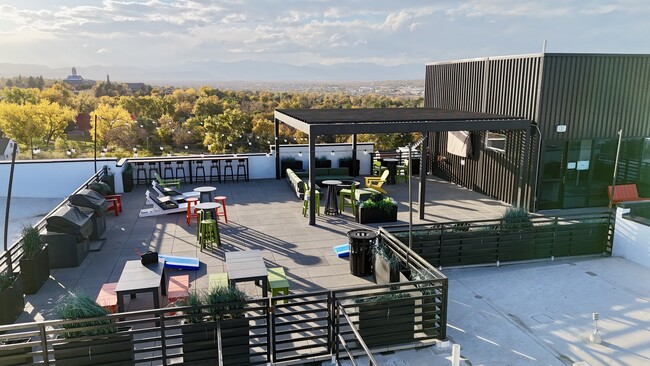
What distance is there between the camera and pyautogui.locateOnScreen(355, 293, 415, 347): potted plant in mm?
5516

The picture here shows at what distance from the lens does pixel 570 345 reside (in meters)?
5.77

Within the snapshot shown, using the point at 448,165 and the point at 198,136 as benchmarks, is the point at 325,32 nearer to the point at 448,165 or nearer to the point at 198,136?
the point at 198,136

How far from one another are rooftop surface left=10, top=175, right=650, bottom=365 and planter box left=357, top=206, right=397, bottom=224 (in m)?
0.27

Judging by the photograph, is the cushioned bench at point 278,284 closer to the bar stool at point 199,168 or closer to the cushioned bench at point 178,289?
the cushioned bench at point 178,289

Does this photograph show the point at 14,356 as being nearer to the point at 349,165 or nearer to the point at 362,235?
the point at 362,235

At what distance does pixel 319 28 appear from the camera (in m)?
130

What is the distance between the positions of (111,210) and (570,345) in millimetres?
10895

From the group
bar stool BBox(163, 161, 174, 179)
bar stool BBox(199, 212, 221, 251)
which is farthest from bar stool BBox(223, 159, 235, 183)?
bar stool BBox(199, 212, 221, 251)

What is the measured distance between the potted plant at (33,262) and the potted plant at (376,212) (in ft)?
21.8

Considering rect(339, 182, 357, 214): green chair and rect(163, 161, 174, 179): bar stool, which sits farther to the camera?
rect(163, 161, 174, 179): bar stool

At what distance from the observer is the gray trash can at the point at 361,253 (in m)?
7.62

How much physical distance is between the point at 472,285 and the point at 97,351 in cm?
580

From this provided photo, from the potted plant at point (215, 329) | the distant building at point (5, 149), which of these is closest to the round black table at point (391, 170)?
the potted plant at point (215, 329)

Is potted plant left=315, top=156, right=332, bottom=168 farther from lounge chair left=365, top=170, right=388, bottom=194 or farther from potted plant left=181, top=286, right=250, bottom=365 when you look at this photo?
potted plant left=181, top=286, right=250, bottom=365
